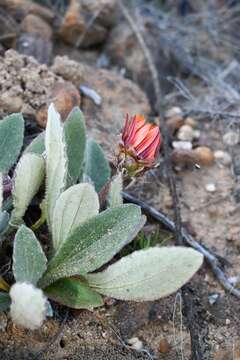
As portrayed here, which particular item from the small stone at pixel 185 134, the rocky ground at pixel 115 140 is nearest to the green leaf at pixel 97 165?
the rocky ground at pixel 115 140

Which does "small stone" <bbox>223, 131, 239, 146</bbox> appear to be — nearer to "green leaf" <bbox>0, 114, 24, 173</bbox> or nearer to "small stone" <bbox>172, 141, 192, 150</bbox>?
"small stone" <bbox>172, 141, 192, 150</bbox>

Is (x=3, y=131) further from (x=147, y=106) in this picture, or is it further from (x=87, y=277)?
(x=147, y=106)

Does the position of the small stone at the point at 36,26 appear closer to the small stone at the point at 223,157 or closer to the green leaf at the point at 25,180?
the small stone at the point at 223,157

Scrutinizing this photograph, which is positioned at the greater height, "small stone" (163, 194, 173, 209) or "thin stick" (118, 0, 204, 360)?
"thin stick" (118, 0, 204, 360)

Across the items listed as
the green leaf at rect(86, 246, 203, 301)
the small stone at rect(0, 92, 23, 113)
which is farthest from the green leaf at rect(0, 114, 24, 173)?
the green leaf at rect(86, 246, 203, 301)

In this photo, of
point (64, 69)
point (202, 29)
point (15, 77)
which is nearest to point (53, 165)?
point (15, 77)

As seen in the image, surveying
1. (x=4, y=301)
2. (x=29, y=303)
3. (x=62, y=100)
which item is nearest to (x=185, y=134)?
(x=62, y=100)

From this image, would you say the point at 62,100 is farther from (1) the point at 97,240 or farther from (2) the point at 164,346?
(2) the point at 164,346
